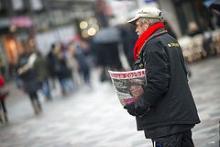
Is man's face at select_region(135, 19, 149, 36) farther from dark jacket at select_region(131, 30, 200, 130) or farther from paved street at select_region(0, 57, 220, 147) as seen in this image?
paved street at select_region(0, 57, 220, 147)

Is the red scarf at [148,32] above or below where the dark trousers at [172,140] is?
above

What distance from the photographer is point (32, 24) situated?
4041 cm

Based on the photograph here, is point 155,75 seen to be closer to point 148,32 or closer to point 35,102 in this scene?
point 148,32

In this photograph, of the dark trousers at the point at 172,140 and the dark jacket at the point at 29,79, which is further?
the dark jacket at the point at 29,79

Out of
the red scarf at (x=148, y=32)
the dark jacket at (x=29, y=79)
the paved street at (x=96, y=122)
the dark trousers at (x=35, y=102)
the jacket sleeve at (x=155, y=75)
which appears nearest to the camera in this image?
the jacket sleeve at (x=155, y=75)

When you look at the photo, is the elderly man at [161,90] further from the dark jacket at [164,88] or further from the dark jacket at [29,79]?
the dark jacket at [29,79]

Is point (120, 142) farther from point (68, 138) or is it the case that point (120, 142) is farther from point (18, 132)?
point (18, 132)

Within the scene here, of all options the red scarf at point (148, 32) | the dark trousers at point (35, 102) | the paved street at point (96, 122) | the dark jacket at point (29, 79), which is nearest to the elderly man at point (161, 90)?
the red scarf at point (148, 32)

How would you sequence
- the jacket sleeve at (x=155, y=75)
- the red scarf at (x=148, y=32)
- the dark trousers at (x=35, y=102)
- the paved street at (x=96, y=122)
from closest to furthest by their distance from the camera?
the jacket sleeve at (x=155, y=75), the red scarf at (x=148, y=32), the paved street at (x=96, y=122), the dark trousers at (x=35, y=102)

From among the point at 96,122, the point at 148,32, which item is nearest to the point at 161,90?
the point at 148,32

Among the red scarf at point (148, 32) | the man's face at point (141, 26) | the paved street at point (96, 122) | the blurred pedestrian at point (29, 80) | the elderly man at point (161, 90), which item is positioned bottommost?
the paved street at point (96, 122)

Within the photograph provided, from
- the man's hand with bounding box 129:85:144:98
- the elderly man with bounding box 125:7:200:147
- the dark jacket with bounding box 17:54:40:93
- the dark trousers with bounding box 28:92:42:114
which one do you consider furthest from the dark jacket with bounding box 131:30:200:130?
the dark trousers with bounding box 28:92:42:114

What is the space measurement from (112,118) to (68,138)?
1583 millimetres

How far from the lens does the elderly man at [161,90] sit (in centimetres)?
547
